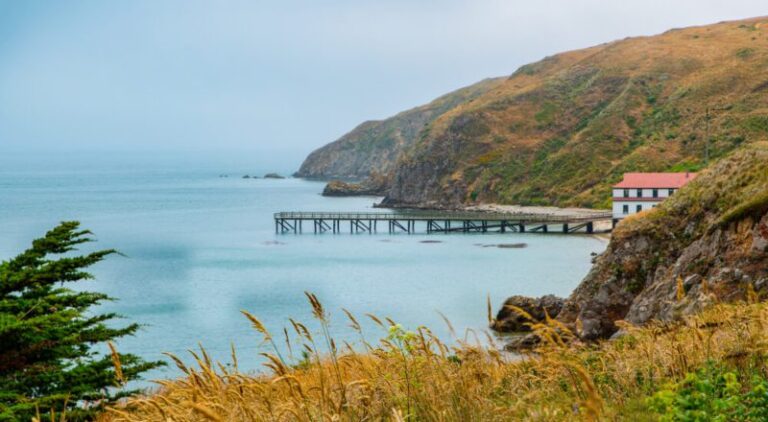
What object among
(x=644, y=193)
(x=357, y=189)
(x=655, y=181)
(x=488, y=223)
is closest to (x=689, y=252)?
(x=644, y=193)

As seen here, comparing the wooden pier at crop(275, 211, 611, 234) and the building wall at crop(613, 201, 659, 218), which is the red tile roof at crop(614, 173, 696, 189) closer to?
the building wall at crop(613, 201, 659, 218)

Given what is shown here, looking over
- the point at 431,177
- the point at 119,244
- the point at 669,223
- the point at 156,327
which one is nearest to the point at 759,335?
the point at 669,223

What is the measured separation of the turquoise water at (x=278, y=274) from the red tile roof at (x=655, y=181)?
775 cm

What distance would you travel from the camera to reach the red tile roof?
81.1m

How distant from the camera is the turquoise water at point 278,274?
45188 millimetres

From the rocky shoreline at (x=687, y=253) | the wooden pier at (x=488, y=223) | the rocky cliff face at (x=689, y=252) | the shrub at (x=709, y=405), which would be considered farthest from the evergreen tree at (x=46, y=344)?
the wooden pier at (x=488, y=223)

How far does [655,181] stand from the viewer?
269 feet

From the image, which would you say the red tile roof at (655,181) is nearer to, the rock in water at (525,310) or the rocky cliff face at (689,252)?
the rock in water at (525,310)

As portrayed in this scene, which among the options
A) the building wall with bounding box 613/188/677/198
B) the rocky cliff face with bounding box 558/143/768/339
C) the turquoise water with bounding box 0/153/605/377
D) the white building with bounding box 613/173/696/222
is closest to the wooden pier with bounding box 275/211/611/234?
the turquoise water with bounding box 0/153/605/377

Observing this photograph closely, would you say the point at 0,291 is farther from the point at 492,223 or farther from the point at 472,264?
the point at 492,223

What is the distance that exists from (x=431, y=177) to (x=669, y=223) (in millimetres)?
118360

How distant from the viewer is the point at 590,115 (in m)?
143

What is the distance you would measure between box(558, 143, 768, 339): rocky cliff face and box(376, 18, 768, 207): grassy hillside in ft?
259

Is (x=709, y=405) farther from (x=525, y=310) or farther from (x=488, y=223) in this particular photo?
(x=488, y=223)
